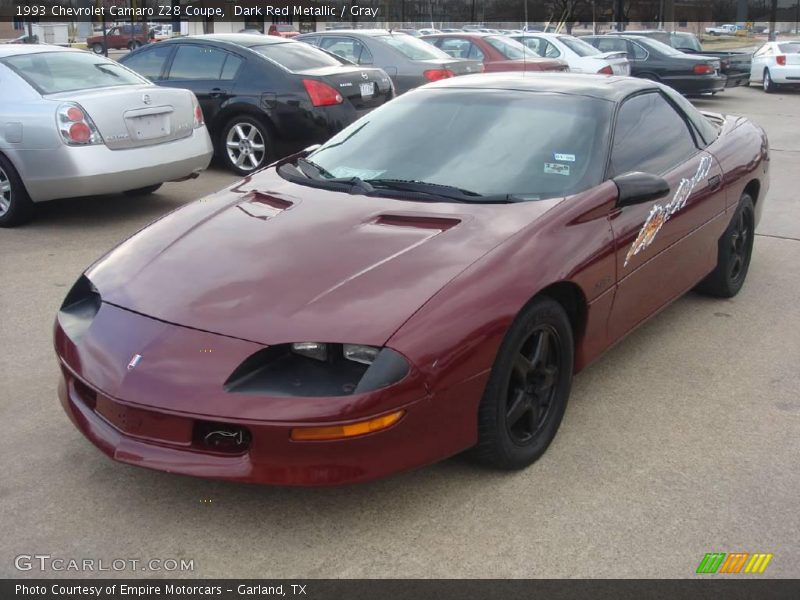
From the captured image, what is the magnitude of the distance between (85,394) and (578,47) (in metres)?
15.5

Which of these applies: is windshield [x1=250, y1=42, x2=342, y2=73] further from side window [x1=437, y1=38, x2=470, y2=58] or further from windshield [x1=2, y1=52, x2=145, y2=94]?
side window [x1=437, y1=38, x2=470, y2=58]

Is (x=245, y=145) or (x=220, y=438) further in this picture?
(x=245, y=145)

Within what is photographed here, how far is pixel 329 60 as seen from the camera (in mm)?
9641

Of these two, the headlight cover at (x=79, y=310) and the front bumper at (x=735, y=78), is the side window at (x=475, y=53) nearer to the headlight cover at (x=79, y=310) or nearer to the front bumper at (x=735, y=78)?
the front bumper at (x=735, y=78)

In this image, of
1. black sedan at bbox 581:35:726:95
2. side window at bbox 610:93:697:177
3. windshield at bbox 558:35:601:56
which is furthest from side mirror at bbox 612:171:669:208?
black sedan at bbox 581:35:726:95

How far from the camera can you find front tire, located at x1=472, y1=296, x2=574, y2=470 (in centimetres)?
304

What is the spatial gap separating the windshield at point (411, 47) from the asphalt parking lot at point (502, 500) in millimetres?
8472

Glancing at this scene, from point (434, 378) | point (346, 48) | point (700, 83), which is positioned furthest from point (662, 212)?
point (700, 83)

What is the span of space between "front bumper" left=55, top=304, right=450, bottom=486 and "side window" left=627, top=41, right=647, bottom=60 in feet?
56.7

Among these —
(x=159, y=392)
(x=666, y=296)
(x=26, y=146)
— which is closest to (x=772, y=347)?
(x=666, y=296)

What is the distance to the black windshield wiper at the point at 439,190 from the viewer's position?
11.8 ft

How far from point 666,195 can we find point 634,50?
52.3ft

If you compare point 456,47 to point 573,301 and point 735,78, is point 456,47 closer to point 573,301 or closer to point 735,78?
point 735,78

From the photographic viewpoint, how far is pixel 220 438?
2.79 metres
